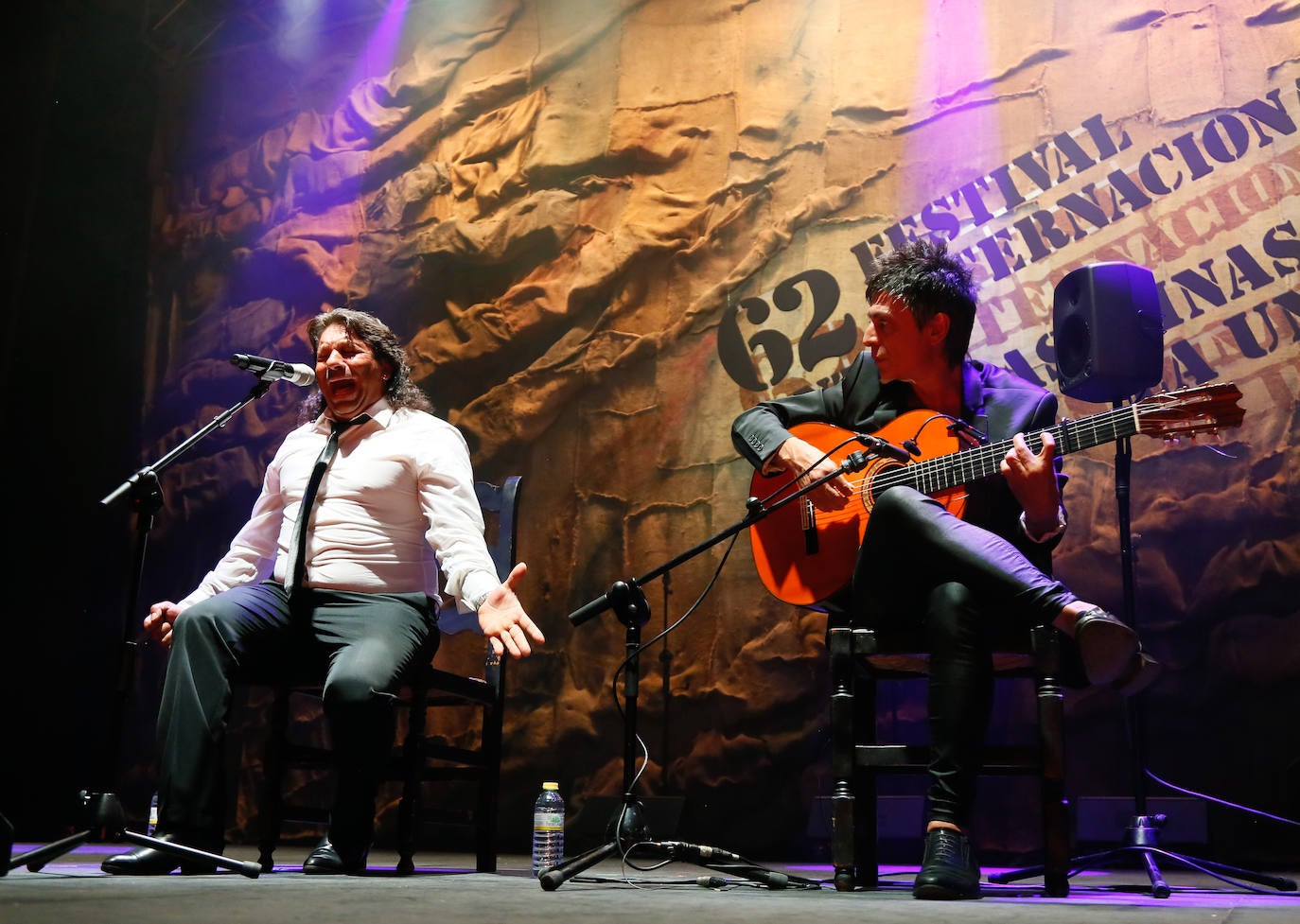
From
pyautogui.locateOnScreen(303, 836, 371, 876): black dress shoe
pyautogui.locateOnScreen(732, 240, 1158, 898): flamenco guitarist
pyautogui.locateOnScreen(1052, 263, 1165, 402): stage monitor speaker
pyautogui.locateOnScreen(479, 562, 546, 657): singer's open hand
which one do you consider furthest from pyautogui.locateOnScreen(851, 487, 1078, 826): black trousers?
pyautogui.locateOnScreen(303, 836, 371, 876): black dress shoe

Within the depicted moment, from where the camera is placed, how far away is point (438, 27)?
4.80 metres

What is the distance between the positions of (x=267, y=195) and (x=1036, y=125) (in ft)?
9.91

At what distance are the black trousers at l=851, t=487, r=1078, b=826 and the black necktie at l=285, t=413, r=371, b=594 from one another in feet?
4.24

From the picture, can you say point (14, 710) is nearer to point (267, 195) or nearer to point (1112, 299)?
point (267, 195)

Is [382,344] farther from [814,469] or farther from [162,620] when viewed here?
[814,469]

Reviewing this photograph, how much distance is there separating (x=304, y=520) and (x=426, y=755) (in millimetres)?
633

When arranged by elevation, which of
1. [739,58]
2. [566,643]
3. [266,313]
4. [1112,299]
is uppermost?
[739,58]

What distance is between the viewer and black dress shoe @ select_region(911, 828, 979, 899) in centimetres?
203

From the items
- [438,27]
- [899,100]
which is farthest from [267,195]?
[899,100]

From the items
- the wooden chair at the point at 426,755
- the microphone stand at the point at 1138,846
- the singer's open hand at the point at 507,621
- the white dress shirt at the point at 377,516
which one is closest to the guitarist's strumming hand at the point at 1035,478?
the microphone stand at the point at 1138,846

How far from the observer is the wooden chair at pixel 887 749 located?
2203 millimetres

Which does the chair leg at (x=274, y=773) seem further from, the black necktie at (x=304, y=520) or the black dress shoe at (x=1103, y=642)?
the black dress shoe at (x=1103, y=642)

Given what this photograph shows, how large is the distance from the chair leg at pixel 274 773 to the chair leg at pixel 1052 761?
1709 millimetres

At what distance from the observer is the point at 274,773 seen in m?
2.85
